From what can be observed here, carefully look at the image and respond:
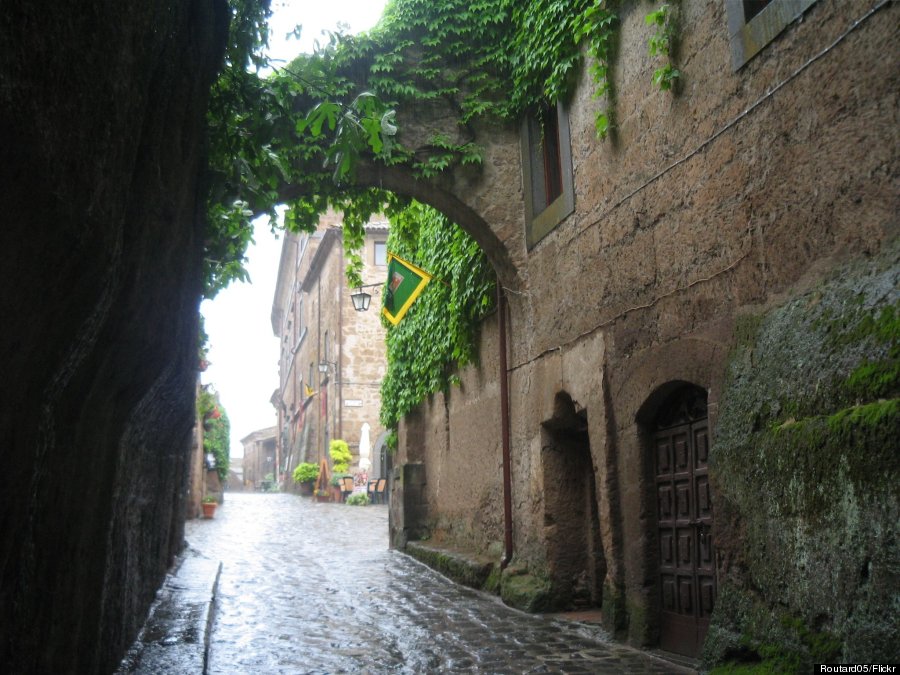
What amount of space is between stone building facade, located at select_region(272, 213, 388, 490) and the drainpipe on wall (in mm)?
14166

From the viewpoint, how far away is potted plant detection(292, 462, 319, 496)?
30953 millimetres

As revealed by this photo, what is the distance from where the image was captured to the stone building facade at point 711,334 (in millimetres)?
3811

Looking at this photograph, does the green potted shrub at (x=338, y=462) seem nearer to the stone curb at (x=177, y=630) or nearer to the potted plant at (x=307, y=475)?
the potted plant at (x=307, y=475)

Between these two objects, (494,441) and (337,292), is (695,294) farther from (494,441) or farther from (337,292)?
(337,292)

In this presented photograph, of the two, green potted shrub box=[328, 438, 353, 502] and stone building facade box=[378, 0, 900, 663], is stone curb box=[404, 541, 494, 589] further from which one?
green potted shrub box=[328, 438, 353, 502]

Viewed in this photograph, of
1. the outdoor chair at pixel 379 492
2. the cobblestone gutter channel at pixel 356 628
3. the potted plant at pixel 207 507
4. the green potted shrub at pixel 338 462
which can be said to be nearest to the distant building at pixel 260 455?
the green potted shrub at pixel 338 462

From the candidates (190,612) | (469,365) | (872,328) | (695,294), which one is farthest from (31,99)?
(469,365)

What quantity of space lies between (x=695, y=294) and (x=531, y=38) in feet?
11.5

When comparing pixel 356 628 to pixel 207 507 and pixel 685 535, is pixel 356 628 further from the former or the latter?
pixel 207 507

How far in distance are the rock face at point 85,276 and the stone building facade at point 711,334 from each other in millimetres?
2814

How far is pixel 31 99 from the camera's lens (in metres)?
1.48

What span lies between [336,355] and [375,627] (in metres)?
22.6

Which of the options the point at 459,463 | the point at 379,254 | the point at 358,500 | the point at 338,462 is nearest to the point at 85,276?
the point at 459,463

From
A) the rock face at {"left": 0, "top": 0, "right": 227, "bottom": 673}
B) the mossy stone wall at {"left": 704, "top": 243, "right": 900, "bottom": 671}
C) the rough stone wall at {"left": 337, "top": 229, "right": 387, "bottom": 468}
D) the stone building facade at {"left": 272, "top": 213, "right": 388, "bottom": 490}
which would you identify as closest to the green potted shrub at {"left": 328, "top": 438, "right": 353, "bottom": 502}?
the stone building facade at {"left": 272, "top": 213, "right": 388, "bottom": 490}
